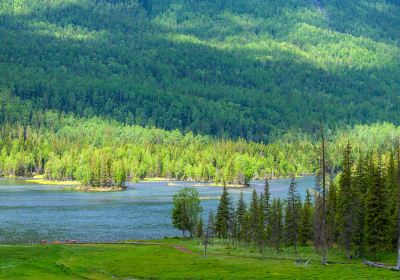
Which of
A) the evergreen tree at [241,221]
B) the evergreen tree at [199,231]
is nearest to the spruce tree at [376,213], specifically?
the evergreen tree at [241,221]

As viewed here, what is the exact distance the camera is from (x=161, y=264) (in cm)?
10438

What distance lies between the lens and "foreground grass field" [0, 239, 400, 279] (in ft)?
306

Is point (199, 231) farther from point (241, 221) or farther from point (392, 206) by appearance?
point (392, 206)

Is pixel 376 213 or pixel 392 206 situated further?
pixel 392 206

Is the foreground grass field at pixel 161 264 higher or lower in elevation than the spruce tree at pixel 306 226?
lower

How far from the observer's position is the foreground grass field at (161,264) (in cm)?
9322

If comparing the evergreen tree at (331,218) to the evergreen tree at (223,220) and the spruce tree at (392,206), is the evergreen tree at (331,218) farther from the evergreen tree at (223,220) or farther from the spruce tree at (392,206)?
the evergreen tree at (223,220)

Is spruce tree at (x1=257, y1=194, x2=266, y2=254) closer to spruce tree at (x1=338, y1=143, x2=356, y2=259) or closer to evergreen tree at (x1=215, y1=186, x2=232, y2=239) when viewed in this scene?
evergreen tree at (x1=215, y1=186, x2=232, y2=239)

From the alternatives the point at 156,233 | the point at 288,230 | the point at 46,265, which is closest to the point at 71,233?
the point at 156,233

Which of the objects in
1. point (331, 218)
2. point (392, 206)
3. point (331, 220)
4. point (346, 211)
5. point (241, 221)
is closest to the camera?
point (346, 211)

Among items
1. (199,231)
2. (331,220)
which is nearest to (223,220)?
(199,231)

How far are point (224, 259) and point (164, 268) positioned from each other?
13780 millimetres

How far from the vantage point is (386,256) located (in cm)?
11875

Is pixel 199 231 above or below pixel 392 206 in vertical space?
below
